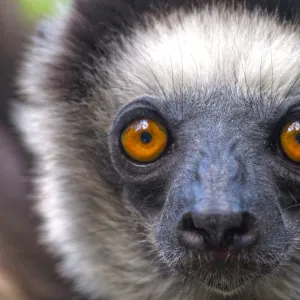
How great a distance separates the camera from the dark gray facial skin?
2.21m

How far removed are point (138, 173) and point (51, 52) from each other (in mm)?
795

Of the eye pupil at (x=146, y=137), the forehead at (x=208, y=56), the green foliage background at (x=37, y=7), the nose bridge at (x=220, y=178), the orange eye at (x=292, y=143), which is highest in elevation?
the green foliage background at (x=37, y=7)

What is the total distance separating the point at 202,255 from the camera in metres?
2.28

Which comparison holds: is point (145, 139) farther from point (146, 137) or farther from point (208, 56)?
point (208, 56)

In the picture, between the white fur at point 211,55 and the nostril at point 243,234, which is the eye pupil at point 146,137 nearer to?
the white fur at point 211,55

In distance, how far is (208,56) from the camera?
103 inches

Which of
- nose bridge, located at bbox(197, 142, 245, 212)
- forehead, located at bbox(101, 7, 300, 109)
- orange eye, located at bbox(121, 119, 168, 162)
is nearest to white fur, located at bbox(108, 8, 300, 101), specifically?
forehead, located at bbox(101, 7, 300, 109)

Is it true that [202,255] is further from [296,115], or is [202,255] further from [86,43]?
[86,43]

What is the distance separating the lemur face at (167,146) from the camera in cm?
229

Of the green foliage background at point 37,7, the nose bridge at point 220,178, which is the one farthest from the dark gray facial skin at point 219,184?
the green foliage background at point 37,7

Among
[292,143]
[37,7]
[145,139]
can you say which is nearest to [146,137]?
[145,139]

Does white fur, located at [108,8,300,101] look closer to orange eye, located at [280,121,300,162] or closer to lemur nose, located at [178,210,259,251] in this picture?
orange eye, located at [280,121,300,162]

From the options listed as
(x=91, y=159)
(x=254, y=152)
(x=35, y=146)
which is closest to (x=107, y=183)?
(x=91, y=159)

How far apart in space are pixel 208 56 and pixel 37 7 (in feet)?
4.23
